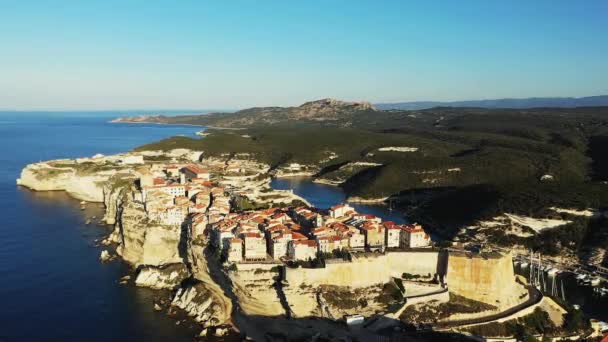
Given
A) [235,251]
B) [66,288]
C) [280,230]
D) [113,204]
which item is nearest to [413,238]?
[280,230]

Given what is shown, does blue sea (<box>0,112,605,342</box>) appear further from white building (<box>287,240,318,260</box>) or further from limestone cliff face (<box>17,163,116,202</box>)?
white building (<box>287,240,318,260</box>)

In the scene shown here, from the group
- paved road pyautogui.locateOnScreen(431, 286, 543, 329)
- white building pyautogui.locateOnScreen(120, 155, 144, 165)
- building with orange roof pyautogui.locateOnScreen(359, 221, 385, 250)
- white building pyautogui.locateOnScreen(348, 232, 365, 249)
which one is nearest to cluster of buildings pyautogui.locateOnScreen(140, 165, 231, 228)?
white building pyautogui.locateOnScreen(348, 232, 365, 249)

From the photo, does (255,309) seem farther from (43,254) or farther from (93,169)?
(93,169)

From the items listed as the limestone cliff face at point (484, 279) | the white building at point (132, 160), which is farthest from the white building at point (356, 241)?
the white building at point (132, 160)

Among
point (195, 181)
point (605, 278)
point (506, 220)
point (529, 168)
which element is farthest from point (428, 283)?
point (529, 168)

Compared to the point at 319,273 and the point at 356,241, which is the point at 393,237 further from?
the point at 319,273
